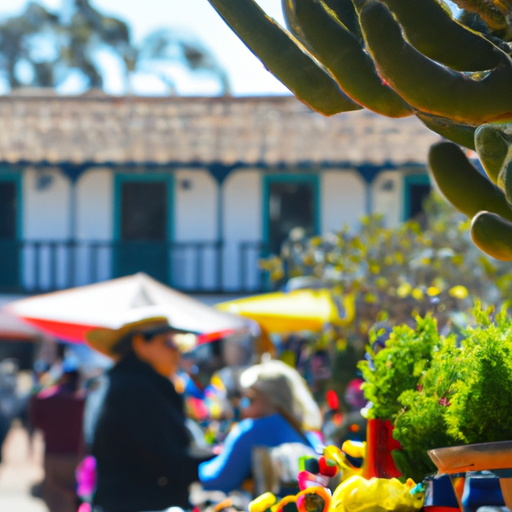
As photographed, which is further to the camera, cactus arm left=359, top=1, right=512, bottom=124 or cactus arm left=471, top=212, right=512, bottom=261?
cactus arm left=471, top=212, right=512, bottom=261

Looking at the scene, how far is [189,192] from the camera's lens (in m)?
18.6

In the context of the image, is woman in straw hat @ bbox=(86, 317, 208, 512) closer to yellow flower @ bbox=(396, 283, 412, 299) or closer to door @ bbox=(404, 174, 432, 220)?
yellow flower @ bbox=(396, 283, 412, 299)

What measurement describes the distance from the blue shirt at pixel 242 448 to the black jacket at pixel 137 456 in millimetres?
160

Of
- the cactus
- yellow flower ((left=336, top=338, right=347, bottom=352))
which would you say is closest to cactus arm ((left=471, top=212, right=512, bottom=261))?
the cactus

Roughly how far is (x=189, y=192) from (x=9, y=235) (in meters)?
3.92

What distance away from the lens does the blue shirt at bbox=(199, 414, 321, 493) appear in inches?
169

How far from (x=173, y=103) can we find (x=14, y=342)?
6.20 metres

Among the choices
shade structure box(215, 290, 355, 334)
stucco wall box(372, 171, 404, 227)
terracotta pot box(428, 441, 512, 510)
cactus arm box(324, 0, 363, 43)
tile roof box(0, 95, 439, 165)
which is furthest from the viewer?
stucco wall box(372, 171, 404, 227)

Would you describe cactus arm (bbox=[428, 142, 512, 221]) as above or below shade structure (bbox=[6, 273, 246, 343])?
above

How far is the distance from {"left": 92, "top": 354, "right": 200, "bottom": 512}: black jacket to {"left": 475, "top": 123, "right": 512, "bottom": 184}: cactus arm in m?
2.38

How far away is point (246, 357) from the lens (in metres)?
13.2

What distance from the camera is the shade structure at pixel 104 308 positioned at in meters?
7.98

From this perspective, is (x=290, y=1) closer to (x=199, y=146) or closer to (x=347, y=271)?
(x=347, y=271)

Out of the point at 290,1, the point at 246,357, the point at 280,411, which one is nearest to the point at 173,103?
the point at 246,357
